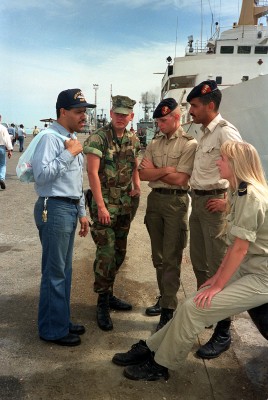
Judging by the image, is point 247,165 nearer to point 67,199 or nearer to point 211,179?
point 211,179

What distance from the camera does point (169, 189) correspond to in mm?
3203

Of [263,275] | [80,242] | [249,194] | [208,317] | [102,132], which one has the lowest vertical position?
[80,242]

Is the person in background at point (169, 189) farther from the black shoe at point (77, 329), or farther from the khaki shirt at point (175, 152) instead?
the black shoe at point (77, 329)

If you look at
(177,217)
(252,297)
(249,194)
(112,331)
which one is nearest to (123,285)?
(112,331)

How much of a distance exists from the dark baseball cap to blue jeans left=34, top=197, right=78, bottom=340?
0.72 metres

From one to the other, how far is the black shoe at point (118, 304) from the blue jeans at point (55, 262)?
0.69m

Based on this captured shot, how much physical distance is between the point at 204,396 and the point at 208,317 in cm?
54

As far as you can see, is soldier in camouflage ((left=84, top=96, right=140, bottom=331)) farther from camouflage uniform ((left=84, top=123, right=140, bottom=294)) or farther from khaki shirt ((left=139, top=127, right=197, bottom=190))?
khaki shirt ((left=139, top=127, right=197, bottom=190))

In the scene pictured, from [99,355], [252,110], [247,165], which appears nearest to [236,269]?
[247,165]

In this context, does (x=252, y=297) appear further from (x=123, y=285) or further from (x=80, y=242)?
(x=80, y=242)

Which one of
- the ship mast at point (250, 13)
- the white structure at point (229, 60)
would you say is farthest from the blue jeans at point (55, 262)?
the ship mast at point (250, 13)

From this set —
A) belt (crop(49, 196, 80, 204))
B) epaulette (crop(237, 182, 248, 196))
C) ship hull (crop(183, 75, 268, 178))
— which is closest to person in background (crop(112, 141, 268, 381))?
epaulette (crop(237, 182, 248, 196))

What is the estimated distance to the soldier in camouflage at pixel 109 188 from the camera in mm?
3064

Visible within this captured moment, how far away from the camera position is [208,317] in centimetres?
221
